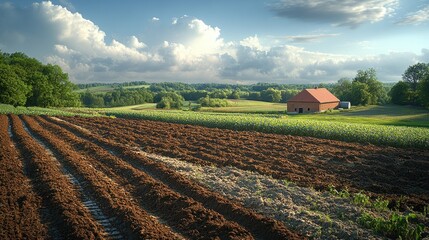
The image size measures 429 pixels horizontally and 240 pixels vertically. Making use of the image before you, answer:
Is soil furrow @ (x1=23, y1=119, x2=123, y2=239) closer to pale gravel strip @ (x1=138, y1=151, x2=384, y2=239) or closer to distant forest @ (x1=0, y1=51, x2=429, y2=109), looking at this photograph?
pale gravel strip @ (x1=138, y1=151, x2=384, y2=239)

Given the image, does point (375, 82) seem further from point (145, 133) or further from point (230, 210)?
point (230, 210)

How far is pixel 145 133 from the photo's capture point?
26.4 m

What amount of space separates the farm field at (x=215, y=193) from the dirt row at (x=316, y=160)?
0.08 metres

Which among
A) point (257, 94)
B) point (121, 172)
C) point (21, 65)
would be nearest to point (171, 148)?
point (121, 172)

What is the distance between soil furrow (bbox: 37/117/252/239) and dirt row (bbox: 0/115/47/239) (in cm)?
A: 298

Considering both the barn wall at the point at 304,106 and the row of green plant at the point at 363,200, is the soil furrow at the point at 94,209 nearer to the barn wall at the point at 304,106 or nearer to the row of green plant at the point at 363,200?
the row of green plant at the point at 363,200

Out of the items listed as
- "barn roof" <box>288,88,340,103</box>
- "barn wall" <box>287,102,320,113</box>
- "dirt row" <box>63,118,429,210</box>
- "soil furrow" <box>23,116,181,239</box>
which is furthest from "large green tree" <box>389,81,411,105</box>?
"soil furrow" <box>23,116,181,239</box>

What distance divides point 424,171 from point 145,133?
19.1 metres

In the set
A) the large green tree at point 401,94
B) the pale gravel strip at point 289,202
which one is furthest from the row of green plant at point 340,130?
the large green tree at point 401,94

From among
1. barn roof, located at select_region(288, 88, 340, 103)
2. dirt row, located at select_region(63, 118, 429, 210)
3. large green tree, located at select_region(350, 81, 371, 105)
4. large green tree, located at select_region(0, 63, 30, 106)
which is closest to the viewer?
dirt row, located at select_region(63, 118, 429, 210)

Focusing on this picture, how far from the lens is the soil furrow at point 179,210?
312 inches

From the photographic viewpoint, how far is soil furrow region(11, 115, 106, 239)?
795 cm

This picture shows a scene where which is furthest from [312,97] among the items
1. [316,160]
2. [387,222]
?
[387,222]

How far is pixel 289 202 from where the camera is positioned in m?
10.0
